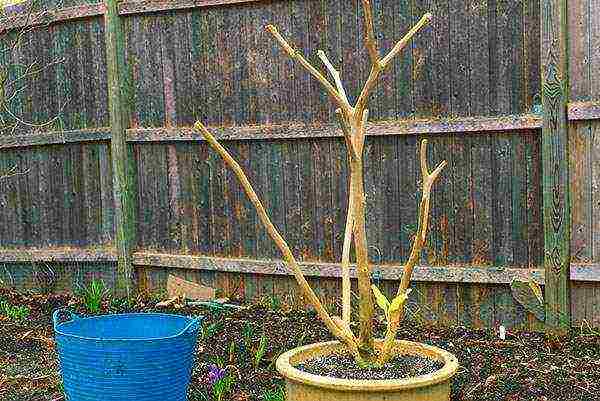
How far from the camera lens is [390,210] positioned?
206 inches

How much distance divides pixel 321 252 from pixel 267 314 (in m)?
0.52

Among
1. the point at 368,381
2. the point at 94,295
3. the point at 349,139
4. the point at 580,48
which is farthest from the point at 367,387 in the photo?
the point at 94,295

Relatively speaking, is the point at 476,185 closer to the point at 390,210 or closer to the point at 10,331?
the point at 390,210

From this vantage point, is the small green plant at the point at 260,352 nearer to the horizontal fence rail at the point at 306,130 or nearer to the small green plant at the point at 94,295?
the horizontal fence rail at the point at 306,130

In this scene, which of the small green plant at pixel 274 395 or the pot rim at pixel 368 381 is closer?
the pot rim at pixel 368 381

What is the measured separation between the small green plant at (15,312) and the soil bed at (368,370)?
3258 millimetres

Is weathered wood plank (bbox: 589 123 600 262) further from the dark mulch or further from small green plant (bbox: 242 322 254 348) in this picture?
small green plant (bbox: 242 322 254 348)

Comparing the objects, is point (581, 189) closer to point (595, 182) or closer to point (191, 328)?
point (595, 182)

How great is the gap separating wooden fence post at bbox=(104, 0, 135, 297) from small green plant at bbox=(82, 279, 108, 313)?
0.74 feet

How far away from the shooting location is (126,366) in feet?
11.1

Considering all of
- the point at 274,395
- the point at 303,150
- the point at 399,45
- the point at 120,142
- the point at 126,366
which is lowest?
the point at 274,395

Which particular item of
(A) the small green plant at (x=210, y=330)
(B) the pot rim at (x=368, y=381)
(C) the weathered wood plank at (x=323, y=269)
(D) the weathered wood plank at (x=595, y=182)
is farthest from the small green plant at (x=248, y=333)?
(D) the weathered wood plank at (x=595, y=182)

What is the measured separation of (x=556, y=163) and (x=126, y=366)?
2540 millimetres

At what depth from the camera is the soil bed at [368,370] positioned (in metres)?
3.06
